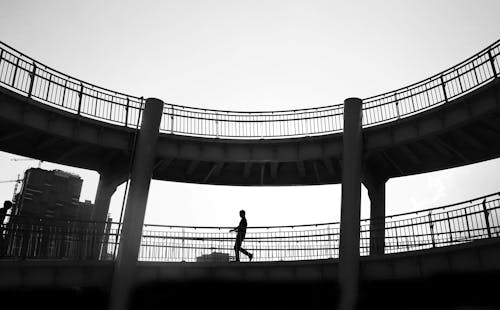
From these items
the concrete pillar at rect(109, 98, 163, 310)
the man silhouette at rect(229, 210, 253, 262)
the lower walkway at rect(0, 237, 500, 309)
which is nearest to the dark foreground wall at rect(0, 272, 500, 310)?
the lower walkway at rect(0, 237, 500, 309)

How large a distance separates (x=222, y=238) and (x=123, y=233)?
166 inches

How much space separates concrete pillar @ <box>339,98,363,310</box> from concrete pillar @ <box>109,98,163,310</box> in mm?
8141

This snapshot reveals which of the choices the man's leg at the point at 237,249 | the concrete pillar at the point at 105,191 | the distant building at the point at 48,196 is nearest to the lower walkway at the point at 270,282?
the man's leg at the point at 237,249

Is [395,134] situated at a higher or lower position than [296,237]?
higher

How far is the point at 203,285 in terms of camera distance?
1906cm

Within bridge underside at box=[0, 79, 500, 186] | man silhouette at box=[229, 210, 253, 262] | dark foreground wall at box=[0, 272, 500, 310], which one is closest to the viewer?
dark foreground wall at box=[0, 272, 500, 310]

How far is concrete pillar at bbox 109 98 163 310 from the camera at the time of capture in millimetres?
17406

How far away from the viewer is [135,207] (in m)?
19.1

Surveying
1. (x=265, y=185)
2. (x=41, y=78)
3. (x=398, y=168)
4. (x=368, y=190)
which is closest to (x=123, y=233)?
(x=41, y=78)

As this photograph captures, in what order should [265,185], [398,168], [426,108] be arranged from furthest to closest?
1. [265,185]
2. [398,168]
3. [426,108]

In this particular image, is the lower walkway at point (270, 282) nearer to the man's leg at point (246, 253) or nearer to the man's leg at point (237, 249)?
the man's leg at point (237, 249)

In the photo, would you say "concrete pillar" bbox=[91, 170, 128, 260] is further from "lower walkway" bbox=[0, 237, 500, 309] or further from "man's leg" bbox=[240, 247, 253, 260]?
"man's leg" bbox=[240, 247, 253, 260]

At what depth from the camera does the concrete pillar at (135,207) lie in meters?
17.4

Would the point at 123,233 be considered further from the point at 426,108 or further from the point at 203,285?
the point at 426,108
